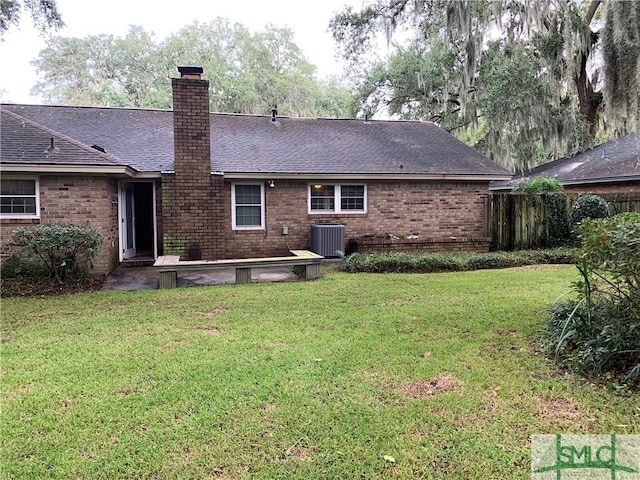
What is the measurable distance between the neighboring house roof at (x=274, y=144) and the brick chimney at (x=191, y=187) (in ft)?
2.80

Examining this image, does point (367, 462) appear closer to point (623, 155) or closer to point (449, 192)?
point (449, 192)

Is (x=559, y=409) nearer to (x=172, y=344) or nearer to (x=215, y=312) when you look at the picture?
(x=172, y=344)

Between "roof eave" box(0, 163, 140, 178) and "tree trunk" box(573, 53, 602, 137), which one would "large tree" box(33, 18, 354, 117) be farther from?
"roof eave" box(0, 163, 140, 178)

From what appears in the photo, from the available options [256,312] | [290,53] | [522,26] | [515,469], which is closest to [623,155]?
[522,26]

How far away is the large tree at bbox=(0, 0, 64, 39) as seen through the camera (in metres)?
7.23

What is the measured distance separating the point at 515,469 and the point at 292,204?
9.27 meters

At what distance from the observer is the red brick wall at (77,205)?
27.6ft

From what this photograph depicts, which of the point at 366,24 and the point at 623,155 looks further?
the point at 366,24

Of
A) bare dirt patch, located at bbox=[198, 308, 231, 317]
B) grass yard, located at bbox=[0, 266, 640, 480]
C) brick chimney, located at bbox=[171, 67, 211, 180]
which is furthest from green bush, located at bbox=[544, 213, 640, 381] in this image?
brick chimney, located at bbox=[171, 67, 211, 180]

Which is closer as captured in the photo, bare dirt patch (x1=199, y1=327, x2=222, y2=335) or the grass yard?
the grass yard

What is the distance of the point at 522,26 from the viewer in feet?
51.8

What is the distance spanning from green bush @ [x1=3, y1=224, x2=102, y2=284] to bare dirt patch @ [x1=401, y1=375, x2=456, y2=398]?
6467mm

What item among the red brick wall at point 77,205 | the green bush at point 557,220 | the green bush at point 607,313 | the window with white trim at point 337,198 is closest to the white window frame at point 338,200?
the window with white trim at point 337,198

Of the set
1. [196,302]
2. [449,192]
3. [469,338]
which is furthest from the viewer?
[449,192]
